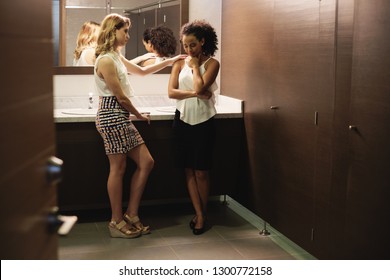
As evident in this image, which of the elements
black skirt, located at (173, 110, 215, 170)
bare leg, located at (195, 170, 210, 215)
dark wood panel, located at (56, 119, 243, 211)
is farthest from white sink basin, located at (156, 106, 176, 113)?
bare leg, located at (195, 170, 210, 215)

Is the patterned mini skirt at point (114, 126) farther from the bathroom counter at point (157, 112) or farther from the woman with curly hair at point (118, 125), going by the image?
the bathroom counter at point (157, 112)

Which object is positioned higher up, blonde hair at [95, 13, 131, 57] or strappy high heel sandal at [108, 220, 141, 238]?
blonde hair at [95, 13, 131, 57]

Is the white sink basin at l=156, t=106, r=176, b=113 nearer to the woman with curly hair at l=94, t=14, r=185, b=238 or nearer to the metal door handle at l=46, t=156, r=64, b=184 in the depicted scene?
the woman with curly hair at l=94, t=14, r=185, b=238

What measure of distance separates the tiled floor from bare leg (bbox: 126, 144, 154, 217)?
0.25 meters

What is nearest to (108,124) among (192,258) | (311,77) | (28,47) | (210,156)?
(210,156)

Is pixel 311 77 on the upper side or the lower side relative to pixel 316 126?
upper

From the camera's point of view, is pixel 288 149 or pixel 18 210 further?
pixel 288 149

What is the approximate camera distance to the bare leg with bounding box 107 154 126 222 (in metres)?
4.07

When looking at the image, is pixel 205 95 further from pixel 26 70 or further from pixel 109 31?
pixel 26 70

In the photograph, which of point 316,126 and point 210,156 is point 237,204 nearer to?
point 210,156

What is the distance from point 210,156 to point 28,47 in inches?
115

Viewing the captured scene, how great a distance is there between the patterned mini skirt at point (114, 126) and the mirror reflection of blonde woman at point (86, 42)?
0.71 m

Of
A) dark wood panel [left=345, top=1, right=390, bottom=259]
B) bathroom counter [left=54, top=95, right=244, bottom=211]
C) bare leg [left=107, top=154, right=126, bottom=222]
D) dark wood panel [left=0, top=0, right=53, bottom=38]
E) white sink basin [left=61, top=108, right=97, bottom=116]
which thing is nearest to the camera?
dark wood panel [left=0, top=0, right=53, bottom=38]

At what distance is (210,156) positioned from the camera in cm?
419
